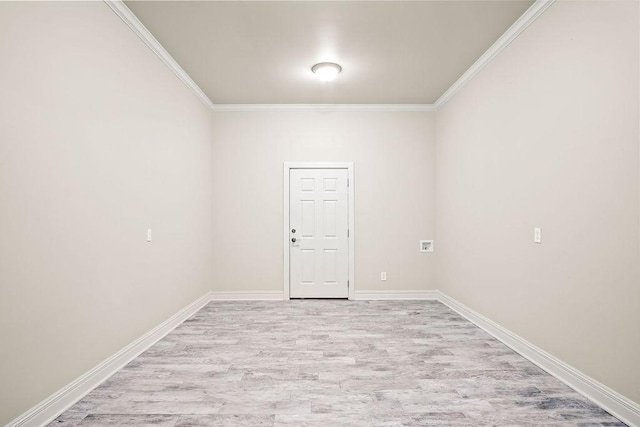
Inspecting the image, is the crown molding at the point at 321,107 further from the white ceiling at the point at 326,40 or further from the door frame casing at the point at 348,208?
the door frame casing at the point at 348,208

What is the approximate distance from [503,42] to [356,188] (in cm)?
261

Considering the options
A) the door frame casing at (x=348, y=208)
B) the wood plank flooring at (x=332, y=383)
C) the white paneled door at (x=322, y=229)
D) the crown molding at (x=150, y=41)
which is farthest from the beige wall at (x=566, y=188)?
the crown molding at (x=150, y=41)

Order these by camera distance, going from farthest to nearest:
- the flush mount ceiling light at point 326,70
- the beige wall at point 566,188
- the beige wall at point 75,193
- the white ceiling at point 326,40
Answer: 1. the flush mount ceiling light at point 326,70
2. the white ceiling at point 326,40
3. the beige wall at point 566,188
4. the beige wall at point 75,193

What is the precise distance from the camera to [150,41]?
3.28 metres

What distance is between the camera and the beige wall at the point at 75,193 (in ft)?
6.12

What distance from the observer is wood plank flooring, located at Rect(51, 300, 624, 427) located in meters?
2.12

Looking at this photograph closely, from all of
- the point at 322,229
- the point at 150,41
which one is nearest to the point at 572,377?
the point at 322,229

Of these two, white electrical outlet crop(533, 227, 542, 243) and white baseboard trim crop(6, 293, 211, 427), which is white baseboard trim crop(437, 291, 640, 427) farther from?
white baseboard trim crop(6, 293, 211, 427)

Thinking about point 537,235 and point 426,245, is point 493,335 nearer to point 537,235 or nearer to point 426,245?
point 537,235

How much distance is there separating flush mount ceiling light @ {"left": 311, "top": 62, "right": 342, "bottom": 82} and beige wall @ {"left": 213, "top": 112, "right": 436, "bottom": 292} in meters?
1.29

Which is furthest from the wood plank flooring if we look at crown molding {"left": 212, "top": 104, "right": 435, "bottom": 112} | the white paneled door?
crown molding {"left": 212, "top": 104, "right": 435, "bottom": 112}

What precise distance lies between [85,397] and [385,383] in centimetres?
202

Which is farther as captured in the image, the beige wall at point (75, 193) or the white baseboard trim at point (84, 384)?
the white baseboard trim at point (84, 384)

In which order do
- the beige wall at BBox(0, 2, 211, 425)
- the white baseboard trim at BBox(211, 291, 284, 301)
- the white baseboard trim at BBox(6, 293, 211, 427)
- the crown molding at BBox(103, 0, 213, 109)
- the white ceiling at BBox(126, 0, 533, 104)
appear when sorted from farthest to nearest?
the white baseboard trim at BBox(211, 291, 284, 301), the white ceiling at BBox(126, 0, 533, 104), the crown molding at BBox(103, 0, 213, 109), the white baseboard trim at BBox(6, 293, 211, 427), the beige wall at BBox(0, 2, 211, 425)
